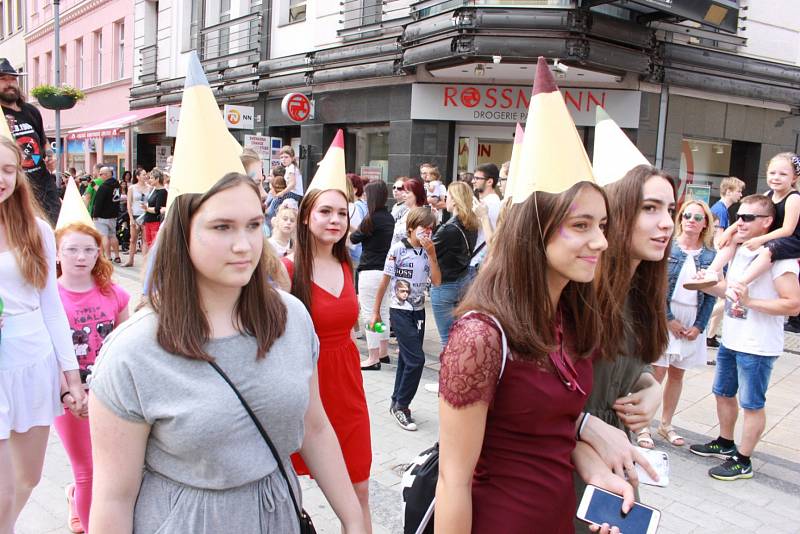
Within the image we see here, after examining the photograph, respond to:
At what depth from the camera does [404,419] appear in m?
4.88

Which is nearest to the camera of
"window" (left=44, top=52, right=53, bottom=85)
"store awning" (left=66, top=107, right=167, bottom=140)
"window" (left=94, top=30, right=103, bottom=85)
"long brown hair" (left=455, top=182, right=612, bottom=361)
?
"long brown hair" (left=455, top=182, right=612, bottom=361)

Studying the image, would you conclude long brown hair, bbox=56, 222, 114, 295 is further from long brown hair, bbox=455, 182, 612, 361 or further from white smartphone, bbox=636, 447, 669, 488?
white smartphone, bbox=636, 447, 669, 488

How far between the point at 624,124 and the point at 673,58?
1510 mm

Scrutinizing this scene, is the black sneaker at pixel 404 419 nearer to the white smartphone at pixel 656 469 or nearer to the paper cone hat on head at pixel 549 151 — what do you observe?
the white smartphone at pixel 656 469

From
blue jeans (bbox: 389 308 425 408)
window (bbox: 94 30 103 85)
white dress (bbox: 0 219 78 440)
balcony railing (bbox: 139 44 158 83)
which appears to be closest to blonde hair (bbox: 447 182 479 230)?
blue jeans (bbox: 389 308 425 408)

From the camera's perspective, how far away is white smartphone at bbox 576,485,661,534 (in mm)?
1615

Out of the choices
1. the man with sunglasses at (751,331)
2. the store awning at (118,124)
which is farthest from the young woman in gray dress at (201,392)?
the store awning at (118,124)

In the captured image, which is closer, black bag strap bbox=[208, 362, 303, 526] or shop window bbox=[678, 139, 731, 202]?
black bag strap bbox=[208, 362, 303, 526]

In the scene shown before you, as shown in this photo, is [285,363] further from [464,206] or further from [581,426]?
[464,206]

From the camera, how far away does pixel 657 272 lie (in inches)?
96.2

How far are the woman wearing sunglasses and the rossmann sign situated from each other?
23.2ft

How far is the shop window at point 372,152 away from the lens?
1329 centimetres

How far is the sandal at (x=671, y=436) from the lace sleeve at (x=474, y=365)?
3.84 m

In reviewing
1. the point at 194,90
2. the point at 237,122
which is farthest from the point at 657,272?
the point at 237,122
